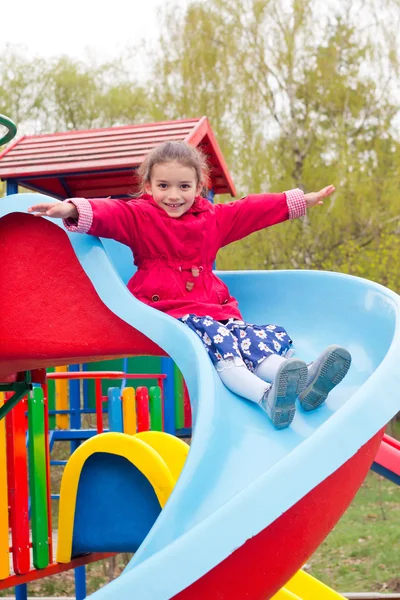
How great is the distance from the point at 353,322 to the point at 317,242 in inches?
450

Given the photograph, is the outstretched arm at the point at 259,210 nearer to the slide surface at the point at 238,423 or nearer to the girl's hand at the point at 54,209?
the slide surface at the point at 238,423

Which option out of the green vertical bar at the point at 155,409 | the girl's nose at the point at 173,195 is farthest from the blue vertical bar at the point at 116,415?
the girl's nose at the point at 173,195

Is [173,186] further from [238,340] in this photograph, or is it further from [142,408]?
[142,408]

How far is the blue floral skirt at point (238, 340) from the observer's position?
99.3 inches

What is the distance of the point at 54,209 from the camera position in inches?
101

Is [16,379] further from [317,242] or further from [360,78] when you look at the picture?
[360,78]

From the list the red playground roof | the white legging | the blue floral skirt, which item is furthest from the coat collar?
the red playground roof

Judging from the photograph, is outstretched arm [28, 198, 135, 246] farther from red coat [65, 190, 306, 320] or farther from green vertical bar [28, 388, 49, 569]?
green vertical bar [28, 388, 49, 569]

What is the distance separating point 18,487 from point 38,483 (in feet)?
0.35

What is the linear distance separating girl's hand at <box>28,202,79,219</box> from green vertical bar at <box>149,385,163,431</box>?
3.21 metres

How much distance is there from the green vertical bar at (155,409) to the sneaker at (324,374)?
3.41 m

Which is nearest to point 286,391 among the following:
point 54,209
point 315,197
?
point 54,209

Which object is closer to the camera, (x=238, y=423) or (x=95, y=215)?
(x=238, y=423)

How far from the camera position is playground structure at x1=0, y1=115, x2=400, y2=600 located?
1.88 meters
